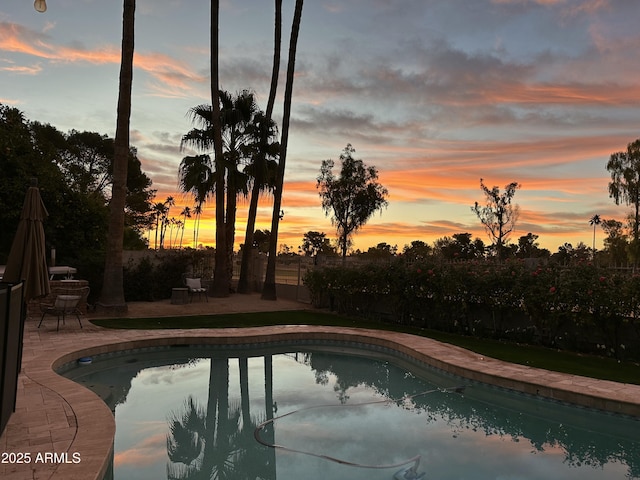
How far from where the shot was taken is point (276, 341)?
10.6 m

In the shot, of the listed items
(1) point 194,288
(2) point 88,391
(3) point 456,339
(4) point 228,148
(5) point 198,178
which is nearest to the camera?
(2) point 88,391

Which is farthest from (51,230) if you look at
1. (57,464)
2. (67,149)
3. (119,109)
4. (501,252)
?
(501,252)

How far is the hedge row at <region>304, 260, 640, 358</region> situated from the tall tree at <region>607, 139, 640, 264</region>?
35.8 metres

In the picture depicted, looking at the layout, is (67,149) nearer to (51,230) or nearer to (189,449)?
(51,230)

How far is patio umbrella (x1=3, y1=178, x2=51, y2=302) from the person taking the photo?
6.88 m

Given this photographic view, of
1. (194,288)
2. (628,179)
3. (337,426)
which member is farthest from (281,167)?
(628,179)

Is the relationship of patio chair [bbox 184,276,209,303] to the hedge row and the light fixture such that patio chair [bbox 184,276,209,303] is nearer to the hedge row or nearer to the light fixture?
the hedge row

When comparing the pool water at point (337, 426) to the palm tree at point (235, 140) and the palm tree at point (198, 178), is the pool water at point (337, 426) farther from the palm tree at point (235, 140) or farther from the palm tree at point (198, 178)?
the palm tree at point (235, 140)

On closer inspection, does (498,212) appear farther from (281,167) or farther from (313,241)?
(313,241)

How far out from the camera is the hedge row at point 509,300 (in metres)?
8.94

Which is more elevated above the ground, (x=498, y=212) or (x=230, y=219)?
(x=498, y=212)

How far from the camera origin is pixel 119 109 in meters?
12.4

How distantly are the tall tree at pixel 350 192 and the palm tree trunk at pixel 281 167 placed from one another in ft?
37.9

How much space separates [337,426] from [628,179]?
141 feet
